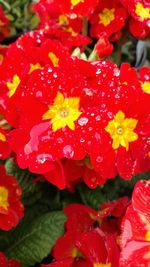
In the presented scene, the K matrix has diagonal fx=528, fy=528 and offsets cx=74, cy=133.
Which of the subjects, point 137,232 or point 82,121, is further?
point 82,121

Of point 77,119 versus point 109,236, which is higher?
point 77,119

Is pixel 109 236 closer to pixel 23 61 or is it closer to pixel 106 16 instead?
pixel 23 61

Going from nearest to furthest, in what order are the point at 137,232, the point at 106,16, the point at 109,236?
the point at 137,232
the point at 109,236
the point at 106,16

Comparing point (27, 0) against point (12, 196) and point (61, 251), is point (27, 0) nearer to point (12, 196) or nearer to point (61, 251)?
point (12, 196)

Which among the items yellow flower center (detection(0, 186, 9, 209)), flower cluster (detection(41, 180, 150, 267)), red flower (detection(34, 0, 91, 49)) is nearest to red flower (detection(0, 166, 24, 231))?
yellow flower center (detection(0, 186, 9, 209))

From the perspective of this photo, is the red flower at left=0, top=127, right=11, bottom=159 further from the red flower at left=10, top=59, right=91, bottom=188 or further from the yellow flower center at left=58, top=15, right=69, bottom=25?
the yellow flower center at left=58, top=15, right=69, bottom=25

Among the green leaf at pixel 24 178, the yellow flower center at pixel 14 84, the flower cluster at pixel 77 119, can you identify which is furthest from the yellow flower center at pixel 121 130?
the green leaf at pixel 24 178

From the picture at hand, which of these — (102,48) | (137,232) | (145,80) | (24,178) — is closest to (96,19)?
(102,48)
